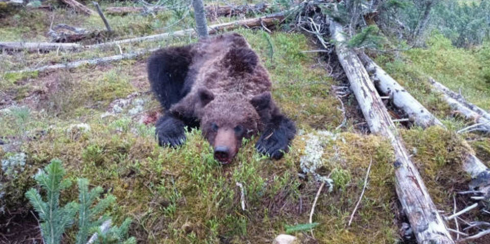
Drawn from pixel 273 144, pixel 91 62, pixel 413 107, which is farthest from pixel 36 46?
pixel 413 107

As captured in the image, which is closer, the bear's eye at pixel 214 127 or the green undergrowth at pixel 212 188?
the green undergrowth at pixel 212 188

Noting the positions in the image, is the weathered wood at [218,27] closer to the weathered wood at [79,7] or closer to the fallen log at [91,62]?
the fallen log at [91,62]

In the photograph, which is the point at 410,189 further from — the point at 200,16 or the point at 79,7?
the point at 79,7

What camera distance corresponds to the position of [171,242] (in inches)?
105

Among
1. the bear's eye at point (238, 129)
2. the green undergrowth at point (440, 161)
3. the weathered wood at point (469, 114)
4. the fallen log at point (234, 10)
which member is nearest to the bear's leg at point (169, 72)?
the bear's eye at point (238, 129)

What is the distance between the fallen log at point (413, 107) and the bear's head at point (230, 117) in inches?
80.3

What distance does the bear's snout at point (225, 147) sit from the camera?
3.11m

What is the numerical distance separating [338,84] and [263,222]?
378cm

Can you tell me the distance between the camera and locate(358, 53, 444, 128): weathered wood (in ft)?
14.4

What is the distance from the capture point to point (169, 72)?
5.53 m

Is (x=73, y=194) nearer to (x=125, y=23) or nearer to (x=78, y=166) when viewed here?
(x=78, y=166)

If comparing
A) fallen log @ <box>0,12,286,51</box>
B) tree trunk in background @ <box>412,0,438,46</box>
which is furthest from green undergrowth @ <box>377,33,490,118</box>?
fallen log @ <box>0,12,286,51</box>

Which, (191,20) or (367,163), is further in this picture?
(191,20)

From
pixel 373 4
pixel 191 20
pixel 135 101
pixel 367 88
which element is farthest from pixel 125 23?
pixel 367 88
